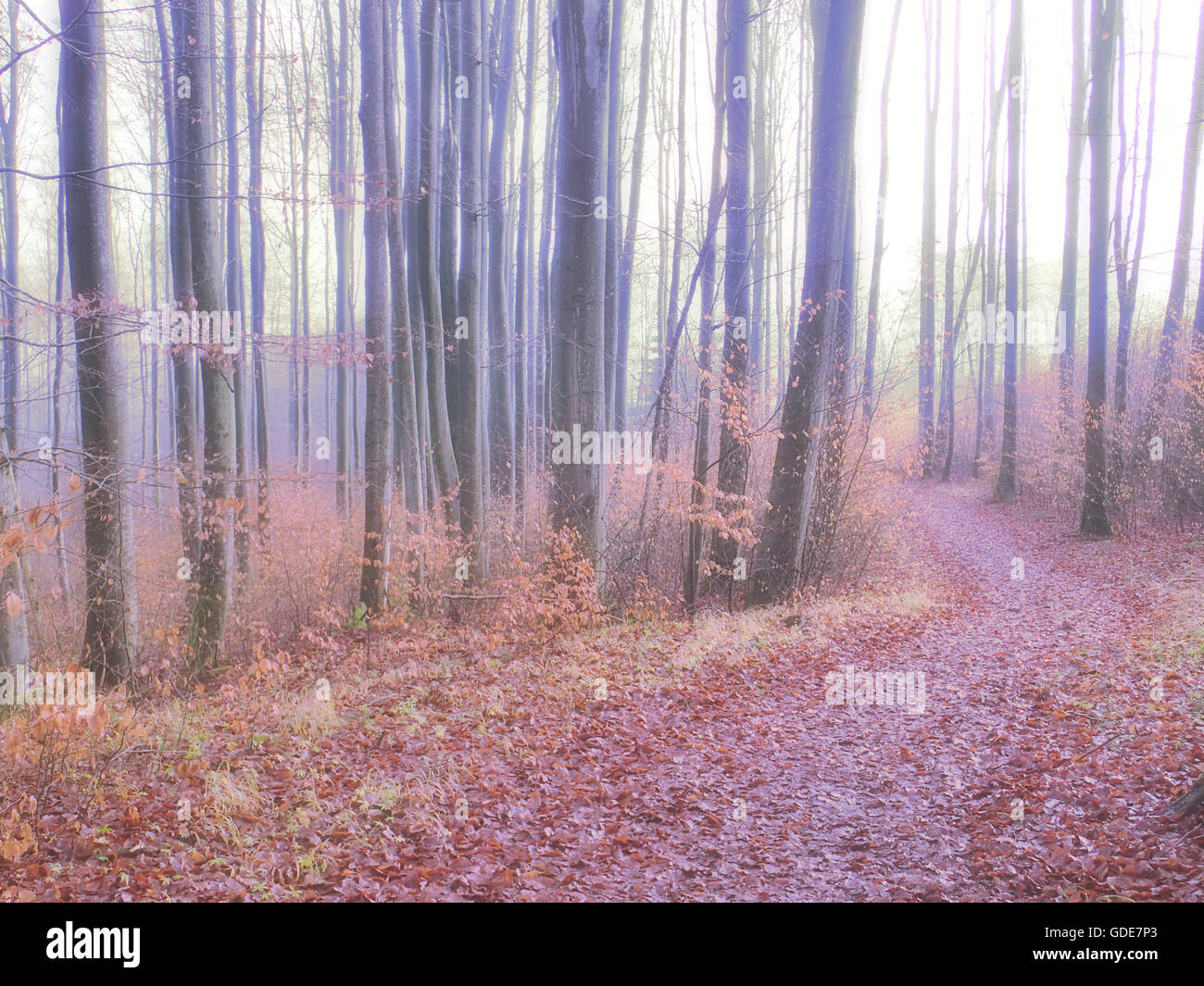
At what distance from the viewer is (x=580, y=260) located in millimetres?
8211

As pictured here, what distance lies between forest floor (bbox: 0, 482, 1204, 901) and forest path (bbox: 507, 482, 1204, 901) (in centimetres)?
2

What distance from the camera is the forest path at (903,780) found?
3.66 m

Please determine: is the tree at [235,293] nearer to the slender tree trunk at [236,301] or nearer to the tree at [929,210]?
the slender tree trunk at [236,301]

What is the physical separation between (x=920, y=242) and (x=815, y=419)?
62.9ft

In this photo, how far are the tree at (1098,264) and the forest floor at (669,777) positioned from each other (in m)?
5.57

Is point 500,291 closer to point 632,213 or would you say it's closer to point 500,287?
point 500,287

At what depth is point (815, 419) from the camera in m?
10.1

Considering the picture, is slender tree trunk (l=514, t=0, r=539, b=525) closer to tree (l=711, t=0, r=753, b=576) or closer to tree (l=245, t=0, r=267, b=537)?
tree (l=245, t=0, r=267, b=537)

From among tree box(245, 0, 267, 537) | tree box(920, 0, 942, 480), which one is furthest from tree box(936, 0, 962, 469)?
tree box(245, 0, 267, 537)

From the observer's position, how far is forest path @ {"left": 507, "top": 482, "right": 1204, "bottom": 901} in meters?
3.66

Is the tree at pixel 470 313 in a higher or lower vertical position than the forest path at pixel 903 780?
higher

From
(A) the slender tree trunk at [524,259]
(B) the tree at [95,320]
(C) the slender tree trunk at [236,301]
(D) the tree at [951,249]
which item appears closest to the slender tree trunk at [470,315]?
(C) the slender tree trunk at [236,301]
